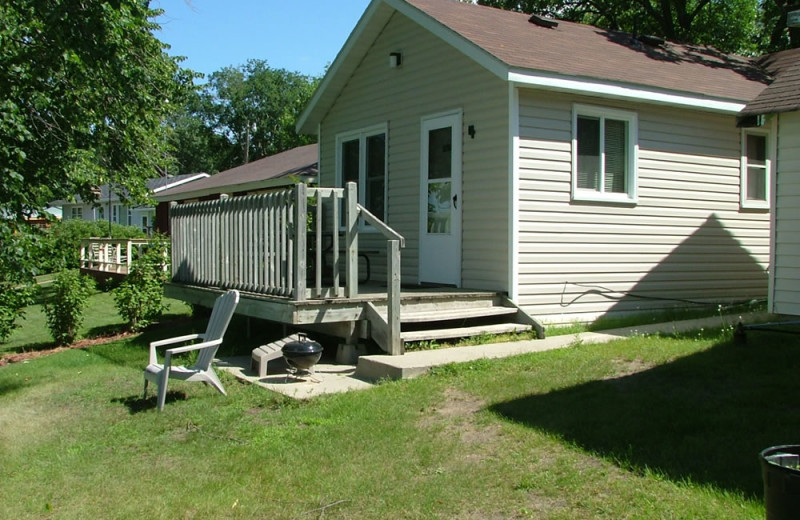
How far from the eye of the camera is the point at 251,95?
69.0m

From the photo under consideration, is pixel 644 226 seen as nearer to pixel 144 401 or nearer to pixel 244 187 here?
pixel 144 401

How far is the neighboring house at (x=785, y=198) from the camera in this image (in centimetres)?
938

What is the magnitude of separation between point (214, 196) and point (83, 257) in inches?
210

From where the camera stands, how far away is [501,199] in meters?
9.69

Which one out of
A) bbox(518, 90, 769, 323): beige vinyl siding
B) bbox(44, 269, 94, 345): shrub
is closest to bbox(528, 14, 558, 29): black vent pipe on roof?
bbox(518, 90, 769, 323): beige vinyl siding

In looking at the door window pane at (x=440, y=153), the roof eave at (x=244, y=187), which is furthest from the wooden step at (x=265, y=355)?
the roof eave at (x=244, y=187)

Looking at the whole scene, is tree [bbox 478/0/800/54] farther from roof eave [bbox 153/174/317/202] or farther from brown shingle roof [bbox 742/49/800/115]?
brown shingle roof [bbox 742/49/800/115]

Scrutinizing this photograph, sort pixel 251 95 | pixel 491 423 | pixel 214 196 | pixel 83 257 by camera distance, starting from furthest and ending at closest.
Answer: pixel 251 95, pixel 214 196, pixel 83 257, pixel 491 423

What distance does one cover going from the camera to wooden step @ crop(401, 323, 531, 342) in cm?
849

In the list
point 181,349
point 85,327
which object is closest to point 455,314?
point 181,349


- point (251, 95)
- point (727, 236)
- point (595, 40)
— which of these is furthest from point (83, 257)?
point (251, 95)

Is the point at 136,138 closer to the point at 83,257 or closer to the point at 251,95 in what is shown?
the point at 83,257

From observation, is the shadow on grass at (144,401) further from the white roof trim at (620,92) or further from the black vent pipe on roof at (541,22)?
the black vent pipe on roof at (541,22)

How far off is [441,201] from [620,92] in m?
2.86
